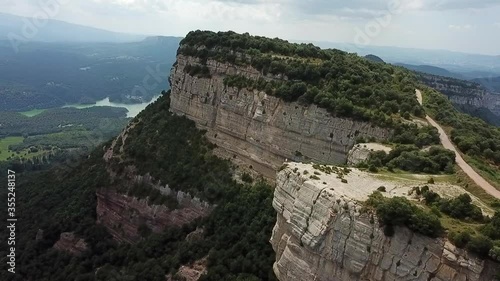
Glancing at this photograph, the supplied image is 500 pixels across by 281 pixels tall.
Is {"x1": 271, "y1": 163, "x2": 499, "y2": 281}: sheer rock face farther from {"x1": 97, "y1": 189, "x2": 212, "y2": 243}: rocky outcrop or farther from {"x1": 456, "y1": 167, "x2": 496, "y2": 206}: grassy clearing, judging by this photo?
{"x1": 97, "y1": 189, "x2": 212, "y2": 243}: rocky outcrop

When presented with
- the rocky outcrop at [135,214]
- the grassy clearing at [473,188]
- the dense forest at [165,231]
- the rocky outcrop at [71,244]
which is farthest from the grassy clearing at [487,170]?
the rocky outcrop at [71,244]

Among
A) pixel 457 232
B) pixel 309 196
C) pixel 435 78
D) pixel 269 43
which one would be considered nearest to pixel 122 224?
pixel 269 43

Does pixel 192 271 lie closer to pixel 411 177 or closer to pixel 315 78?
pixel 411 177

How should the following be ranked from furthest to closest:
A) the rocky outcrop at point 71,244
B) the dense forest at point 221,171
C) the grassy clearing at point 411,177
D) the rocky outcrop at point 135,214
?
1. the rocky outcrop at point 71,244
2. the rocky outcrop at point 135,214
3. the dense forest at point 221,171
4. the grassy clearing at point 411,177

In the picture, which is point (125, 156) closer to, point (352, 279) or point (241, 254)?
Result: point (241, 254)

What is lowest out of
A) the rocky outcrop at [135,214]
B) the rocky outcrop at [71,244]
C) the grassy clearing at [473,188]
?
the rocky outcrop at [71,244]

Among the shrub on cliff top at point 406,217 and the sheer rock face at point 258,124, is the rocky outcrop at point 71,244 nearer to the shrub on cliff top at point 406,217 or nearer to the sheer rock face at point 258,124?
the sheer rock face at point 258,124

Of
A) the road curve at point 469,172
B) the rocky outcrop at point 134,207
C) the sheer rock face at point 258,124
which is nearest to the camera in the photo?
the road curve at point 469,172

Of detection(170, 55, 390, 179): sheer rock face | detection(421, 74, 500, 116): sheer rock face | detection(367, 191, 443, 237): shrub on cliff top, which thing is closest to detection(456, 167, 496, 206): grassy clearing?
detection(367, 191, 443, 237): shrub on cliff top
